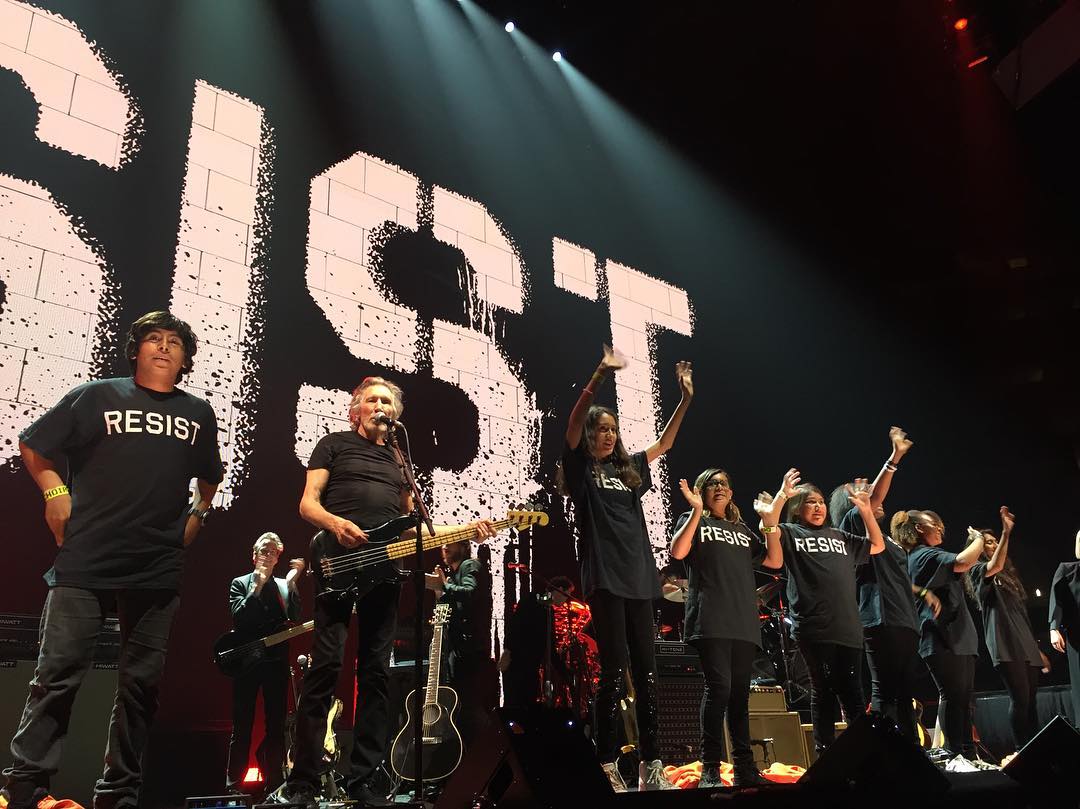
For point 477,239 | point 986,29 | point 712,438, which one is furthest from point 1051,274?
point 477,239

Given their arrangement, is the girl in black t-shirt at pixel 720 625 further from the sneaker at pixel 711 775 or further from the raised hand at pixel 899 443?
the raised hand at pixel 899 443

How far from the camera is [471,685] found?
5645mm

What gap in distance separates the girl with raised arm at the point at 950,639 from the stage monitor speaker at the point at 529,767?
11.1ft

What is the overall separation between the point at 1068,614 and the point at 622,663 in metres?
4.13

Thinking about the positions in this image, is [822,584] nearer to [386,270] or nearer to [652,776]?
[652,776]

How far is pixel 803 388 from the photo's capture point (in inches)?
353

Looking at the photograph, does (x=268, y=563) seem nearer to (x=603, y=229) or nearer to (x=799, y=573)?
(x=799, y=573)

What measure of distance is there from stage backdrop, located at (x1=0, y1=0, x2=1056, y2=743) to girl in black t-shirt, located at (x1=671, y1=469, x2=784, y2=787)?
7.52 ft

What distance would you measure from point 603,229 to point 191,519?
5.55 metres

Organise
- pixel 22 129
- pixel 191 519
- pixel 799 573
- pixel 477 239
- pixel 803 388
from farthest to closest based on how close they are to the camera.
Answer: pixel 803 388 < pixel 477 239 < pixel 22 129 < pixel 799 573 < pixel 191 519

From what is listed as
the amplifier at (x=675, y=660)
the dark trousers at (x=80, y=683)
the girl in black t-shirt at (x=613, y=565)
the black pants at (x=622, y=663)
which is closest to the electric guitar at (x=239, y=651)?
the dark trousers at (x=80, y=683)

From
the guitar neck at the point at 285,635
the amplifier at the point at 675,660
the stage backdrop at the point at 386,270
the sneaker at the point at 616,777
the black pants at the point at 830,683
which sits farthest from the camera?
the amplifier at the point at 675,660

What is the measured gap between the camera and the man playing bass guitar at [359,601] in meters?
3.14

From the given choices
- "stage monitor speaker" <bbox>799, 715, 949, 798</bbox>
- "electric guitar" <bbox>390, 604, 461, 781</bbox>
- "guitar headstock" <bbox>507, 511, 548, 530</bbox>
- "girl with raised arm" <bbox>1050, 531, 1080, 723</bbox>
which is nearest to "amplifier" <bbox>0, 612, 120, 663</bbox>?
"electric guitar" <bbox>390, 604, 461, 781</bbox>
